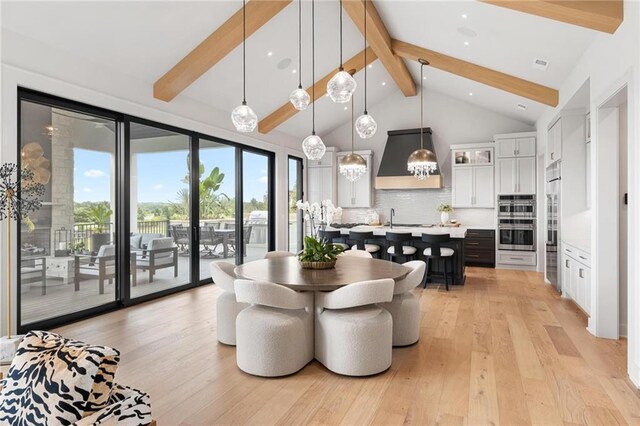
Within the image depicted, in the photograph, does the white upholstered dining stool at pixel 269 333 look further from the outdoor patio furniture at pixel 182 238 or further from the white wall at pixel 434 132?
the white wall at pixel 434 132

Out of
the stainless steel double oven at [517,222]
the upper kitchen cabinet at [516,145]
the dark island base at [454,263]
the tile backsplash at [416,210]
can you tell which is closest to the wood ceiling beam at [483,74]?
the upper kitchen cabinet at [516,145]

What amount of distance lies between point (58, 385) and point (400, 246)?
18.2 ft

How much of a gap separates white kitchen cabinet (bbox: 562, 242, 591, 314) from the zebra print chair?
182 inches

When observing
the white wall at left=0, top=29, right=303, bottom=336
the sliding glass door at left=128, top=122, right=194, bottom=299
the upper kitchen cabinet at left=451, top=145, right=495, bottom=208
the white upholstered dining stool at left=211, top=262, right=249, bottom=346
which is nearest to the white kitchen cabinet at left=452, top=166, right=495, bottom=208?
the upper kitchen cabinet at left=451, top=145, right=495, bottom=208

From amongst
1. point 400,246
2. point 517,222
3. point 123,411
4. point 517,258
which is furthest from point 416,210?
point 123,411

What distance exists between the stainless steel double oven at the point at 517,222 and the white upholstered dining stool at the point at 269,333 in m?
6.34

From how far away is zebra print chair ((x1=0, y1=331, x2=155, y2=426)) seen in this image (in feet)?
4.07

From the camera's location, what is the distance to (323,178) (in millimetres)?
9648

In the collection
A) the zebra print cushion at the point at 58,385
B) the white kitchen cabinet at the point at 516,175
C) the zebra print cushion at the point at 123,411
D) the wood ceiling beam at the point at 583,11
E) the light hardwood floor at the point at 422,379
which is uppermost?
→ the wood ceiling beam at the point at 583,11

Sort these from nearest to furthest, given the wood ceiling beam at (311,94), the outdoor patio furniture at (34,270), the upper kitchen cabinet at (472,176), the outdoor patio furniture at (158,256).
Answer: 1. the outdoor patio furniture at (34,270)
2. the outdoor patio furniture at (158,256)
3. the wood ceiling beam at (311,94)
4. the upper kitchen cabinet at (472,176)

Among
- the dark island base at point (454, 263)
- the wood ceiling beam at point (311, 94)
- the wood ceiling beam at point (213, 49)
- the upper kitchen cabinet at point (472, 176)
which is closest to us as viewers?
the wood ceiling beam at point (213, 49)

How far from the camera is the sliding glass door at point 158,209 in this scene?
519cm

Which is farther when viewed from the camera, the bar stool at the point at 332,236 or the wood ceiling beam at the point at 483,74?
the bar stool at the point at 332,236

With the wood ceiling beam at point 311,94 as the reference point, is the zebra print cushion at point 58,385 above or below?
below
